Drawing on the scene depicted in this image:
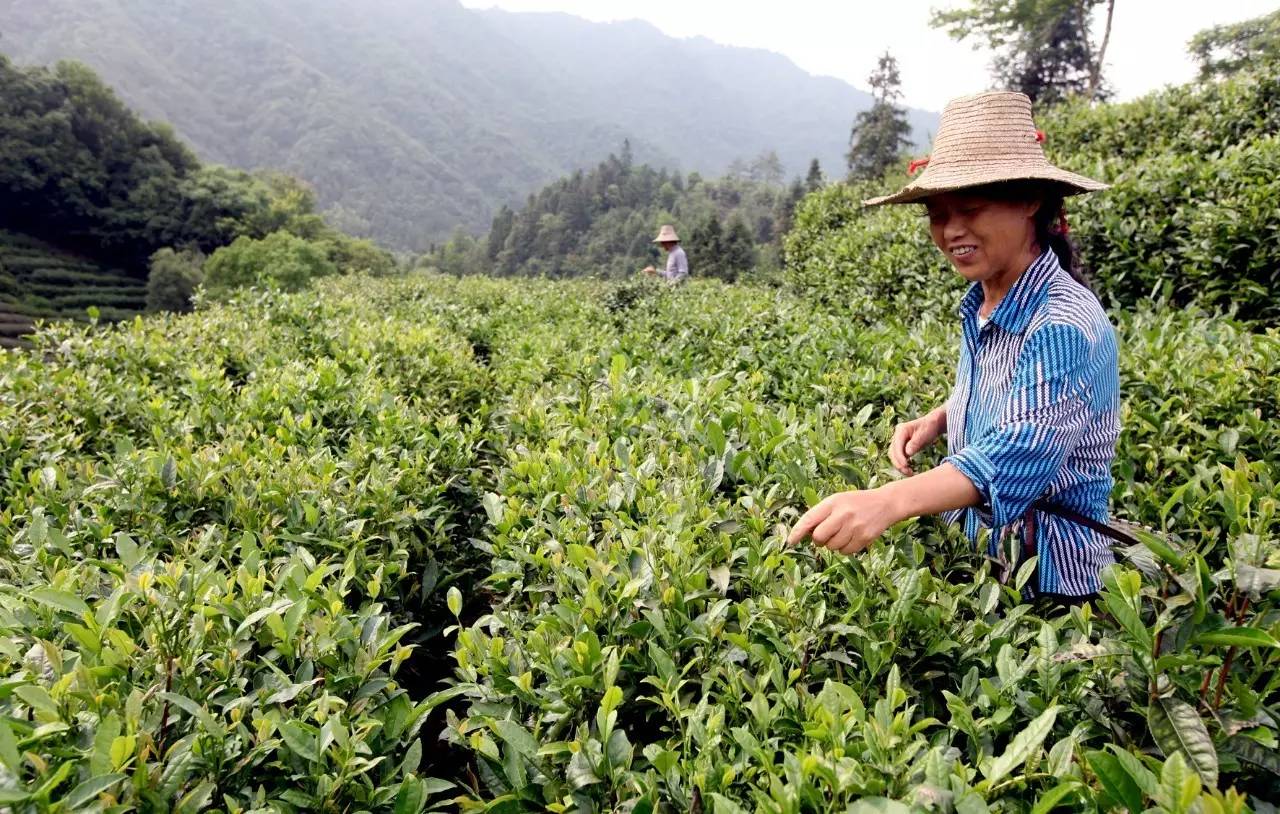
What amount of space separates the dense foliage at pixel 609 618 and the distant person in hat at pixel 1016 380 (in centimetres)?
16

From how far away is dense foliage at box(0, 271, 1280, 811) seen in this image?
3.62ft

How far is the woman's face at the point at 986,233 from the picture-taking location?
5.75 feet

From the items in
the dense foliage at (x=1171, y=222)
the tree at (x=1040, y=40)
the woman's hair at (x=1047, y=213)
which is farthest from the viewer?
the tree at (x=1040, y=40)

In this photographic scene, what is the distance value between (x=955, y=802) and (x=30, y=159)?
6321cm

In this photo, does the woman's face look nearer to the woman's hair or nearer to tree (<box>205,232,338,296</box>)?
the woman's hair

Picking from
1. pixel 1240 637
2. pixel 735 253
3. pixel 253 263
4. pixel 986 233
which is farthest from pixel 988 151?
pixel 253 263

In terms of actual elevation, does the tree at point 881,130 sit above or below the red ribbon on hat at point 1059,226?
above

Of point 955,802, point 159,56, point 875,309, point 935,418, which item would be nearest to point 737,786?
point 955,802

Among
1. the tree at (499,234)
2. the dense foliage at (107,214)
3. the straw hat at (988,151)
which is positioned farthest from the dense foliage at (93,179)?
the straw hat at (988,151)

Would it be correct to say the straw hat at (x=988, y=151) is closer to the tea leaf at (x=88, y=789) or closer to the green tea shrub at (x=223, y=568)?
the green tea shrub at (x=223, y=568)

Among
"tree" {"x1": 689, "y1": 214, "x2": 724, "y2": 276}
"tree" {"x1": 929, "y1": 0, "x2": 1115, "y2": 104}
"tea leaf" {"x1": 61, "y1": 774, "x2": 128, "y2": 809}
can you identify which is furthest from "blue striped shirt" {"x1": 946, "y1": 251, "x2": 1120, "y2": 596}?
"tree" {"x1": 689, "y1": 214, "x2": 724, "y2": 276}

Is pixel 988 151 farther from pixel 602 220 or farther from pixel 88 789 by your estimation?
pixel 602 220

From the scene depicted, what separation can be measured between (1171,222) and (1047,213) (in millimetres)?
3261

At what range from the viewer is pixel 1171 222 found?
13.8 feet
